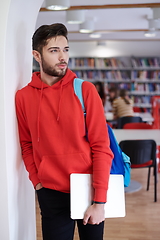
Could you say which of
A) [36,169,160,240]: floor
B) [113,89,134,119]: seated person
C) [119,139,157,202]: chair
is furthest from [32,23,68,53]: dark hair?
[113,89,134,119]: seated person

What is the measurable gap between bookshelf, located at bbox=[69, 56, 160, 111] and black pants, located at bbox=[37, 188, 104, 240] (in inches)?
318

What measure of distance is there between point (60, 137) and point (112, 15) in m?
4.57

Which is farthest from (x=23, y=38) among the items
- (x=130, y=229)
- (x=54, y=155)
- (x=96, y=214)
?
(x=130, y=229)

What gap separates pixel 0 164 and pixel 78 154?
35cm

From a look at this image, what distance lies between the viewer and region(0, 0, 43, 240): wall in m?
1.42

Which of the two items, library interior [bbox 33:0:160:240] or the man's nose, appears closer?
the man's nose

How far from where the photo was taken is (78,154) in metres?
1.46

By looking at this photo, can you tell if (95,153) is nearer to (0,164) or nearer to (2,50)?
(0,164)

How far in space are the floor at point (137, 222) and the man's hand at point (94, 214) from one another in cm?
148

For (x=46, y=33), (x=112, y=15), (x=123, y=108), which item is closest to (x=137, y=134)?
(x=123, y=108)

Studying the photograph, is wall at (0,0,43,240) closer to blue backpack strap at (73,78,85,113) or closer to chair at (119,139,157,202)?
blue backpack strap at (73,78,85,113)

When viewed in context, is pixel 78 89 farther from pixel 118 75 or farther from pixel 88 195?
pixel 118 75

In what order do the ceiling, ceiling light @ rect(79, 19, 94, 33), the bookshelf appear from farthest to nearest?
the bookshelf < ceiling light @ rect(79, 19, 94, 33) < the ceiling

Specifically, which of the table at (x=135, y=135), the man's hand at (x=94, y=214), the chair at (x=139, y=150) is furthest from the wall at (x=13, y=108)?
the table at (x=135, y=135)
